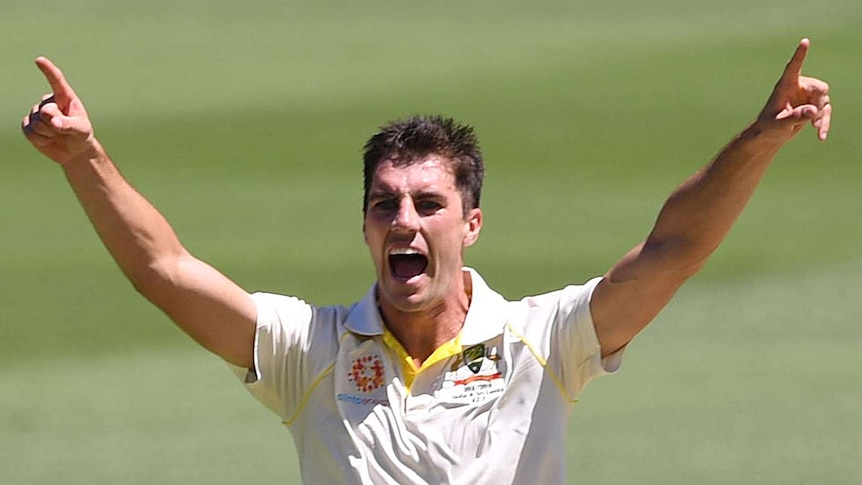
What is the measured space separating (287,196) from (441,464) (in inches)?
139

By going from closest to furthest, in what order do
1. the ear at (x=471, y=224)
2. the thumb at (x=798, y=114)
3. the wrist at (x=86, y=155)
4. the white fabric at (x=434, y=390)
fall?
the thumb at (x=798, y=114)
the wrist at (x=86, y=155)
the white fabric at (x=434, y=390)
the ear at (x=471, y=224)

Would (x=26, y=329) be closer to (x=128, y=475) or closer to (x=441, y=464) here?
(x=128, y=475)

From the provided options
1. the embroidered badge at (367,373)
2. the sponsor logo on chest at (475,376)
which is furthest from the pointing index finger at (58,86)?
the sponsor logo on chest at (475,376)

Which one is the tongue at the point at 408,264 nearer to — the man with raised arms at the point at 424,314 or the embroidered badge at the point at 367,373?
the man with raised arms at the point at 424,314

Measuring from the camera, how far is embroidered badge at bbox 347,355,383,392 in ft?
11.5

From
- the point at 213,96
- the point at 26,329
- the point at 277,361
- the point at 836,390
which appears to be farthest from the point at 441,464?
the point at 213,96

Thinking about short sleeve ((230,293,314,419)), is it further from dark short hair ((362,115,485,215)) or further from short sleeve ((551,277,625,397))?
short sleeve ((551,277,625,397))

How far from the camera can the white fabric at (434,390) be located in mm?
3400

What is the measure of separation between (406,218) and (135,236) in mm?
557

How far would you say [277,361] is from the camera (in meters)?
3.54

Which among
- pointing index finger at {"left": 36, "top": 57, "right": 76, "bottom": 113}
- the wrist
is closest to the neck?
the wrist

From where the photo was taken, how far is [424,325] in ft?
11.8

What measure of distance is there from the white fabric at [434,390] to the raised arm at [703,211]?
3.6 inches

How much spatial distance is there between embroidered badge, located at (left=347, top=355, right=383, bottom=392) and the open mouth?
7.3 inches
